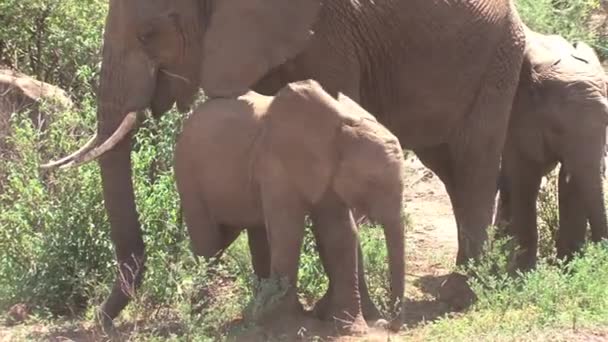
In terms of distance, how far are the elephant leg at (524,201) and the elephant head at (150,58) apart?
207cm

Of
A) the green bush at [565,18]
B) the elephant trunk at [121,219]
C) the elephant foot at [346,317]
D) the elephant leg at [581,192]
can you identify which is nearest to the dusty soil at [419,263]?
the elephant foot at [346,317]

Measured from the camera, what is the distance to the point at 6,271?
7.07m

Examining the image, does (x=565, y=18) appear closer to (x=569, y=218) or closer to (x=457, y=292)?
(x=569, y=218)

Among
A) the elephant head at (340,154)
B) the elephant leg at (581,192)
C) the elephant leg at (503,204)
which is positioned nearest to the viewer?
the elephant head at (340,154)

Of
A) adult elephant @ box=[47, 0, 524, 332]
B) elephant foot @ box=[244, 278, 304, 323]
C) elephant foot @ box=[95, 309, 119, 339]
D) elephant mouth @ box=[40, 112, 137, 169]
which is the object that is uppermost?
adult elephant @ box=[47, 0, 524, 332]

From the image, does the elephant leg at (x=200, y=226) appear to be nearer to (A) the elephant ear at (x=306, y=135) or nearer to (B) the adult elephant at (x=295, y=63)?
(B) the adult elephant at (x=295, y=63)

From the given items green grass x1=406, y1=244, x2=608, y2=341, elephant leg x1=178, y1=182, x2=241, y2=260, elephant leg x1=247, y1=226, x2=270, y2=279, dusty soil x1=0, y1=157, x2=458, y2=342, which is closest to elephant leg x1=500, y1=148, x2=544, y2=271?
dusty soil x1=0, y1=157, x2=458, y2=342

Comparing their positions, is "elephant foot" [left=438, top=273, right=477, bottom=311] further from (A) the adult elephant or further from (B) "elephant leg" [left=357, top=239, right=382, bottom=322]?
(B) "elephant leg" [left=357, top=239, right=382, bottom=322]

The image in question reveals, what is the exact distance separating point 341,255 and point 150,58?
4.36 ft

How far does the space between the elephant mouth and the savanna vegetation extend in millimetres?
647

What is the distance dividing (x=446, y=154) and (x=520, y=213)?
589mm

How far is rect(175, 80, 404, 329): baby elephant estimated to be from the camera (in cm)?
581

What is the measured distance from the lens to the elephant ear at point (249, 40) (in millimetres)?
6328

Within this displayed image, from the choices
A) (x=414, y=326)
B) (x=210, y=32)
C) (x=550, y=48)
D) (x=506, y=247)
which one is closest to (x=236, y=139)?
(x=210, y=32)
